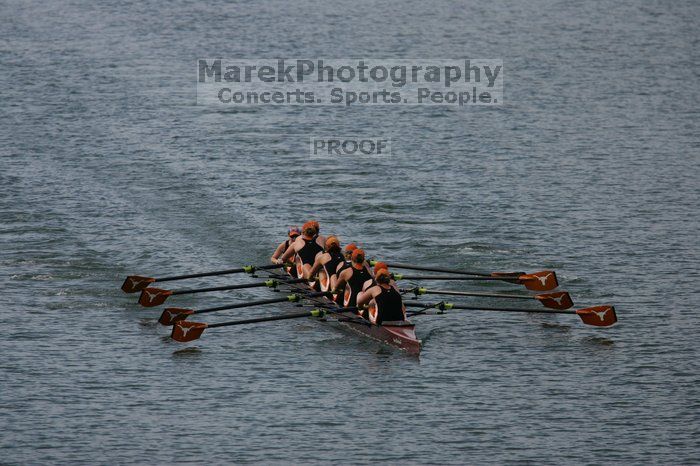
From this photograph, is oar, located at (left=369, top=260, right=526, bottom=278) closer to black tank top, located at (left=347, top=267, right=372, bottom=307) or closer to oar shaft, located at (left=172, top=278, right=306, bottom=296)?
black tank top, located at (left=347, top=267, right=372, bottom=307)

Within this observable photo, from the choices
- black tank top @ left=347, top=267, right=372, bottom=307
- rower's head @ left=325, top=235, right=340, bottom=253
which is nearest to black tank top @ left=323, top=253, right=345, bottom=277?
rower's head @ left=325, top=235, right=340, bottom=253

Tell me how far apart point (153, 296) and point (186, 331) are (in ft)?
11.7

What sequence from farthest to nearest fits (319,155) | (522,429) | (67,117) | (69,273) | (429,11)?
1. (429,11)
2. (67,117)
3. (319,155)
4. (69,273)
5. (522,429)

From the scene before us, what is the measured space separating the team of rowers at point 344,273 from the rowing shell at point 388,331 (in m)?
0.24

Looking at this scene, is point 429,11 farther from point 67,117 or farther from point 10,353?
point 10,353

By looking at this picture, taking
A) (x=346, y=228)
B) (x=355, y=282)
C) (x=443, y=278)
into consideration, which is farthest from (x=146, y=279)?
(x=346, y=228)

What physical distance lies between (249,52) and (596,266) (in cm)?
4268

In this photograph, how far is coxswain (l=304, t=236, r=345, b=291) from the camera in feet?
148

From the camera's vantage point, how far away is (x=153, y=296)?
45.9 meters

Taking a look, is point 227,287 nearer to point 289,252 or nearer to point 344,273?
point 289,252

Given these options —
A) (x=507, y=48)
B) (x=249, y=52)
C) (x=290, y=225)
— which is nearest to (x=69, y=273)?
(x=290, y=225)

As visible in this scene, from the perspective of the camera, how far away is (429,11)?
10125 cm

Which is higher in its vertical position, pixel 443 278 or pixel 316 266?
pixel 316 266

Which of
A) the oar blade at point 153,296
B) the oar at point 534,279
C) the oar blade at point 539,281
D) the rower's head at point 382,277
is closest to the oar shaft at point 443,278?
the oar at point 534,279
